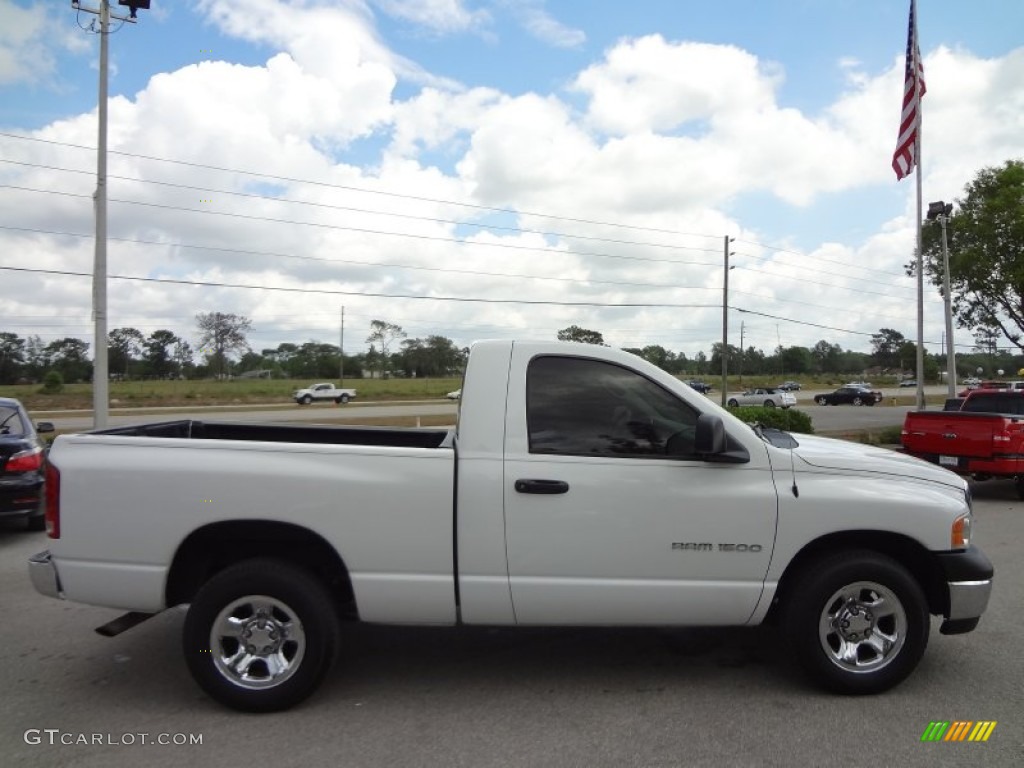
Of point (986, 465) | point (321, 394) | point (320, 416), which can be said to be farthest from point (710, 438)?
point (321, 394)

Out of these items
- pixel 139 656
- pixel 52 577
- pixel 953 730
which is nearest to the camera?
pixel 953 730

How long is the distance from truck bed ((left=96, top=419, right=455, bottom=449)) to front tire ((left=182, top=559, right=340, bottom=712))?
136cm

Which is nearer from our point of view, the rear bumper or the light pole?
the rear bumper

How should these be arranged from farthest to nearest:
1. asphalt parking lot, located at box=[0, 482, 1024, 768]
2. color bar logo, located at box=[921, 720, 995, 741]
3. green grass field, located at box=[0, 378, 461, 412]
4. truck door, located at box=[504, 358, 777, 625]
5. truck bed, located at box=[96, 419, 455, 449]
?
1. green grass field, located at box=[0, 378, 461, 412]
2. truck bed, located at box=[96, 419, 455, 449]
3. truck door, located at box=[504, 358, 777, 625]
4. color bar logo, located at box=[921, 720, 995, 741]
5. asphalt parking lot, located at box=[0, 482, 1024, 768]

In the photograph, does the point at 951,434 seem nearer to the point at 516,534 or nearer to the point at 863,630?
the point at 863,630

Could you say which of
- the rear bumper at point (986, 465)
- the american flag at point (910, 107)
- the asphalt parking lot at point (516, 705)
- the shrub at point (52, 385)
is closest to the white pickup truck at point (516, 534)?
the asphalt parking lot at point (516, 705)

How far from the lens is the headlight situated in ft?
12.6

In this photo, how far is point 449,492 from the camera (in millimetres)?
3648

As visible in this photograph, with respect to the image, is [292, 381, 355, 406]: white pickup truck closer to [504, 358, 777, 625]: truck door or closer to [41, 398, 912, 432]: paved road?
[41, 398, 912, 432]: paved road

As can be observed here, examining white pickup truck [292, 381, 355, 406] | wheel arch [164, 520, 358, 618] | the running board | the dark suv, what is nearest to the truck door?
wheel arch [164, 520, 358, 618]

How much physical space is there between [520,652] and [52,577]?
8.33 ft

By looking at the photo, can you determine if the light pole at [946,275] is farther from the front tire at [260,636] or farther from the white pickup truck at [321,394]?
the white pickup truck at [321,394]

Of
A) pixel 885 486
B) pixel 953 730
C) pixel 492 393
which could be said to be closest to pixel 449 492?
pixel 492 393

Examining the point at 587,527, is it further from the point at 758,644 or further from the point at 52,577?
the point at 52,577
